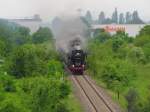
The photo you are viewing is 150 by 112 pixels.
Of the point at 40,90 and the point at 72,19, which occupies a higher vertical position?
the point at 72,19

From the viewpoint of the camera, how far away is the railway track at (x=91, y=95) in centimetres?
3828

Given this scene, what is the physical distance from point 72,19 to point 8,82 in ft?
109

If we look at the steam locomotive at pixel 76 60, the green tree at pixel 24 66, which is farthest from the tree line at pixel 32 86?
the steam locomotive at pixel 76 60

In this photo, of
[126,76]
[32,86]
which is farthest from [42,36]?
[32,86]

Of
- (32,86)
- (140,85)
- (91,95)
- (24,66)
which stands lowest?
(91,95)

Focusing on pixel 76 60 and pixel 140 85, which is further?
pixel 76 60

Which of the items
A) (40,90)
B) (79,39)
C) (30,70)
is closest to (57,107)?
Answer: (40,90)

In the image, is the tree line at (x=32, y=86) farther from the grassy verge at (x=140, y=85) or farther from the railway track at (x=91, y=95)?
the grassy verge at (x=140, y=85)

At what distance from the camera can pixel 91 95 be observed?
45188mm

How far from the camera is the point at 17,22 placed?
18750 cm

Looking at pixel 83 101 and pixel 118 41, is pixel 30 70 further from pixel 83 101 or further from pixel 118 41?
pixel 118 41

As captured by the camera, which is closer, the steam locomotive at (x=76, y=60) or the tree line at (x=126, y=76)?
the tree line at (x=126, y=76)

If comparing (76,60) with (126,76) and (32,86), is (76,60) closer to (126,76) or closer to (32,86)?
(126,76)

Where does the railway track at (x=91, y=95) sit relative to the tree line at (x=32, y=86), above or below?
below
